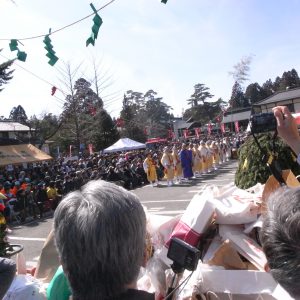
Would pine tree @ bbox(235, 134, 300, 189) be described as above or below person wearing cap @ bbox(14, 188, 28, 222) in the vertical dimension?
above

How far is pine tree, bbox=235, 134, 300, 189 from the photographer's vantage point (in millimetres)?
3802

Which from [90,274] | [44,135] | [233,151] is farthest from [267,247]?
[44,135]

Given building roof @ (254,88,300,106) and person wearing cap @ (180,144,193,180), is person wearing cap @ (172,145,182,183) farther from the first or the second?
building roof @ (254,88,300,106)

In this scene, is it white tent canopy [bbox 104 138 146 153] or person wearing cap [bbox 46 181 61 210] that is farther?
white tent canopy [bbox 104 138 146 153]

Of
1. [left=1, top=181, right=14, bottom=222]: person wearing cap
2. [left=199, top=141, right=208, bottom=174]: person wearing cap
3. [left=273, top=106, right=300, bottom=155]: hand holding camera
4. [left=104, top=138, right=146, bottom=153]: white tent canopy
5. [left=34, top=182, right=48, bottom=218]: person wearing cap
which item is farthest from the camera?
[left=104, top=138, right=146, bottom=153]: white tent canopy

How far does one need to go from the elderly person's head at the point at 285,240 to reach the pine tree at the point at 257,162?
108 inches

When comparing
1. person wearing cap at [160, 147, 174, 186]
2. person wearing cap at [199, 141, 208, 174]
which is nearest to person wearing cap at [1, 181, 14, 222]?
person wearing cap at [160, 147, 174, 186]

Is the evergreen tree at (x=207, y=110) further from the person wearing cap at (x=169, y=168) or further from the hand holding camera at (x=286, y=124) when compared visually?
the hand holding camera at (x=286, y=124)

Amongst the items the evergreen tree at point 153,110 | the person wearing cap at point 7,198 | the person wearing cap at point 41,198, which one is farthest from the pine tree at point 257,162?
the evergreen tree at point 153,110

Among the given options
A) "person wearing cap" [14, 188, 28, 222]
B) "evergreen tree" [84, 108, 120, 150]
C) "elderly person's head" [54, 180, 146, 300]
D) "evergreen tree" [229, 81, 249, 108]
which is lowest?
"person wearing cap" [14, 188, 28, 222]

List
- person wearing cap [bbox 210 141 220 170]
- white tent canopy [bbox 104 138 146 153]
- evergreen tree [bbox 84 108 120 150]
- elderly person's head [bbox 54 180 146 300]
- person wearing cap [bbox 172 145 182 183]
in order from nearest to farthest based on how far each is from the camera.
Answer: elderly person's head [bbox 54 180 146 300]
person wearing cap [bbox 172 145 182 183]
person wearing cap [bbox 210 141 220 170]
white tent canopy [bbox 104 138 146 153]
evergreen tree [bbox 84 108 120 150]

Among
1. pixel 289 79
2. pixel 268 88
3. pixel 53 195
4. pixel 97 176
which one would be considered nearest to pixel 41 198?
pixel 53 195

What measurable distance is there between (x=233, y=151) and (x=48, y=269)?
77.2ft

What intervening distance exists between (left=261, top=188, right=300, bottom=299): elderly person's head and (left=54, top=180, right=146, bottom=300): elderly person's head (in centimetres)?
47
